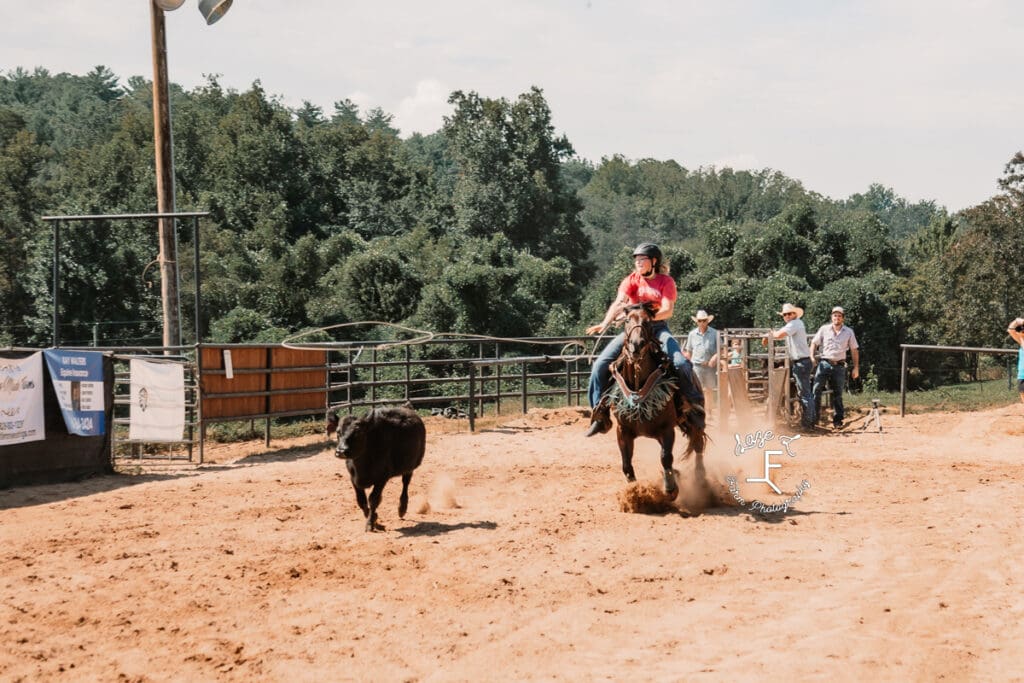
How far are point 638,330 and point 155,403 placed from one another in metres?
8.01

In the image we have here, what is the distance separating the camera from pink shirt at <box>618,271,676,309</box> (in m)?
10.7

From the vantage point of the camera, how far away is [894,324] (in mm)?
38094

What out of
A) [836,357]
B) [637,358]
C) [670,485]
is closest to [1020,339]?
[836,357]

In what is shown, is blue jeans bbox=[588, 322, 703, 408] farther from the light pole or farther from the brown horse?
the light pole

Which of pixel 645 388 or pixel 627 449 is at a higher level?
pixel 645 388

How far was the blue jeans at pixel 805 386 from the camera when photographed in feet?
58.2

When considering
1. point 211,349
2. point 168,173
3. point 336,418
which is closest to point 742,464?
point 336,418

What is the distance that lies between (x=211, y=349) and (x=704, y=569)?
374 inches

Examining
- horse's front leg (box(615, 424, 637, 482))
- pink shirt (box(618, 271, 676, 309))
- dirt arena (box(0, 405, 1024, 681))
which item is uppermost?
pink shirt (box(618, 271, 676, 309))

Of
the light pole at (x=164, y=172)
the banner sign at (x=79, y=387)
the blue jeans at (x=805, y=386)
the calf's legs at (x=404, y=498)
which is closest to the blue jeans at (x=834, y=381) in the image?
the blue jeans at (x=805, y=386)

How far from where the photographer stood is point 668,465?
10.4m

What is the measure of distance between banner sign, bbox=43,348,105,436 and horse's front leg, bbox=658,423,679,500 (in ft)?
25.2

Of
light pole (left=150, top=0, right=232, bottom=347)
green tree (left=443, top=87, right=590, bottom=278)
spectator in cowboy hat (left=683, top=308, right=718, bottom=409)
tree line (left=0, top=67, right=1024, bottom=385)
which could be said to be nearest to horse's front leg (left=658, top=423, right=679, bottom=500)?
spectator in cowboy hat (left=683, top=308, right=718, bottom=409)

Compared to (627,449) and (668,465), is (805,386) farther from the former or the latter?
(668,465)
